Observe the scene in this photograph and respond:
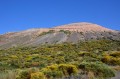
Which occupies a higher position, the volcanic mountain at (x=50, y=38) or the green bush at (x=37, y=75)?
the volcanic mountain at (x=50, y=38)

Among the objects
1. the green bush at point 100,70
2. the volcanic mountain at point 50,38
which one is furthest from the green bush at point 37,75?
the volcanic mountain at point 50,38

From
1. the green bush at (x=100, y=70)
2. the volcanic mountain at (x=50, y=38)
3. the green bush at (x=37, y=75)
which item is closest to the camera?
the green bush at (x=37, y=75)

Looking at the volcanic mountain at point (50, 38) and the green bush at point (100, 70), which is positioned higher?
the volcanic mountain at point (50, 38)

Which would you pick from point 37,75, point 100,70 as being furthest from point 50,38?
point 37,75

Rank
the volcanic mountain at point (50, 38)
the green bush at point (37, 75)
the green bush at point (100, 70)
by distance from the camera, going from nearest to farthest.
Result: 1. the green bush at point (37, 75)
2. the green bush at point (100, 70)
3. the volcanic mountain at point (50, 38)

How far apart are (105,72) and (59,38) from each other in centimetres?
7496

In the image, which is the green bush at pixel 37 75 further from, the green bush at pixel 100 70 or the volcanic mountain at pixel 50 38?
the volcanic mountain at pixel 50 38

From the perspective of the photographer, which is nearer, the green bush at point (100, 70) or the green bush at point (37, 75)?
the green bush at point (37, 75)

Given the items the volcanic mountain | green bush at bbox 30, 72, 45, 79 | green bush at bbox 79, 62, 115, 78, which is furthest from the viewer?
the volcanic mountain

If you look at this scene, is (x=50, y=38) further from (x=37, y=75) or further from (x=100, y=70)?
(x=37, y=75)

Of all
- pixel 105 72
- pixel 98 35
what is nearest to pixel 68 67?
pixel 105 72

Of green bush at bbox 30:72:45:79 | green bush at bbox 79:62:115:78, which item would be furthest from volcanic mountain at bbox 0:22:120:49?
green bush at bbox 30:72:45:79

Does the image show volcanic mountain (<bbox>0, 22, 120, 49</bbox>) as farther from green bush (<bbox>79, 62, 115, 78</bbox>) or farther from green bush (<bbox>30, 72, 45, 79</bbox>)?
green bush (<bbox>30, 72, 45, 79</bbox>)

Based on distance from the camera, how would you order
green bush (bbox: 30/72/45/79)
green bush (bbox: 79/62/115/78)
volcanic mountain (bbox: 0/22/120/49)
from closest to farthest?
green bush (bbox: 30/72/45/79) < green bush (bbox: 79/62/115/78) < volcanic mountain (bbox: 0/22/120/49)
